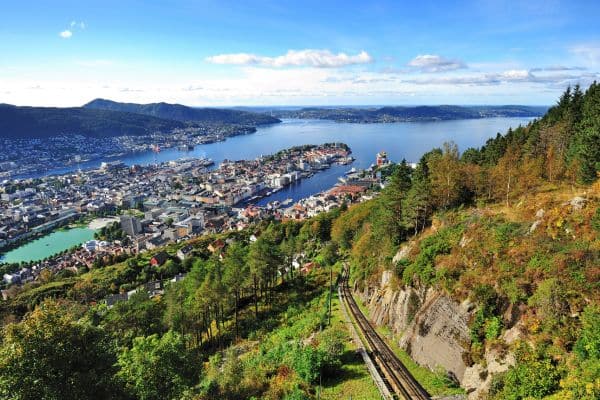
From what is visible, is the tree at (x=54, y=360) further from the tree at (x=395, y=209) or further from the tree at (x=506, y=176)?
the tree at (x=506, y=176)

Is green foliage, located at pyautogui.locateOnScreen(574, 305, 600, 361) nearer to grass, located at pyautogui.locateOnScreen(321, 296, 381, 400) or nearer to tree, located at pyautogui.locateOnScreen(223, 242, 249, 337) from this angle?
grass, located at pyautogui.locateOnScreen(321, 296, 381, 400)

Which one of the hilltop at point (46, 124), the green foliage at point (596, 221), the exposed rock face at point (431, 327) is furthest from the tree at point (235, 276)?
the hilltop at point (46, 124)

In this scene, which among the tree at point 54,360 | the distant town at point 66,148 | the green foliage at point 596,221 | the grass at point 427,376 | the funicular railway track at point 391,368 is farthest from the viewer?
the distant town at point 66,148

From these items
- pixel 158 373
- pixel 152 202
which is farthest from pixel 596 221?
pixel 152 202

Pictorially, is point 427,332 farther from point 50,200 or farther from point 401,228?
point 50,200

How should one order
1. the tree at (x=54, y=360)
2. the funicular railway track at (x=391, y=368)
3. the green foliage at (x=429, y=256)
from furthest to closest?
1. the green foliage at (x=429, y=256)
2. the funicular railway track at (x=391, y=368)
3. the tree at (x=54, y=360)

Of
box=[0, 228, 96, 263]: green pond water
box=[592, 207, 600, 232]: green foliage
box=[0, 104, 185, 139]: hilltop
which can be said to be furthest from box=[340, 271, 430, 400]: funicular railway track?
box=[0, 104, 185, 139]: hilltop
